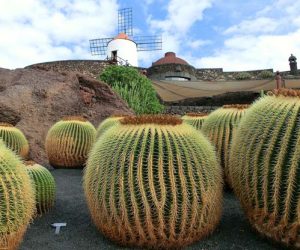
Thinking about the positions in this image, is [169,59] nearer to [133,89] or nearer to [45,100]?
[133,89]

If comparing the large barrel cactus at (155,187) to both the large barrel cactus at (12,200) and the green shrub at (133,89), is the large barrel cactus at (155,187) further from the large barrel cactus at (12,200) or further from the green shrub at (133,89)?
the green shrub at (133,89)

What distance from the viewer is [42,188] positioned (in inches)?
153

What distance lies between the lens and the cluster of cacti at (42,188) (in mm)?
3859

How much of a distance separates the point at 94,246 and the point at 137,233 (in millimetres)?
378

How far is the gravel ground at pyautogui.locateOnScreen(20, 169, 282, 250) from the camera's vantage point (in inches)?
116

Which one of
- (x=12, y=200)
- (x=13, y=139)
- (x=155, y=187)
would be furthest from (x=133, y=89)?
(x=12, y=200)

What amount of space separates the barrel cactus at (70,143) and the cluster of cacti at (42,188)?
Answer: 256 centimetres

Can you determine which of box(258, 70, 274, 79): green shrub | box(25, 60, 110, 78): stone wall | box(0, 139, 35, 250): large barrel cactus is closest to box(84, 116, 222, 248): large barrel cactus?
box(0, 139, 35, 250): large barrel cactus

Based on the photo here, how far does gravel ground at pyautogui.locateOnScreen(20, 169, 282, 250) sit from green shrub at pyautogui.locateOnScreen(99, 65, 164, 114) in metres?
7.90

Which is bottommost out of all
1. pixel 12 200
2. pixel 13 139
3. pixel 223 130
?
pixel 12 200

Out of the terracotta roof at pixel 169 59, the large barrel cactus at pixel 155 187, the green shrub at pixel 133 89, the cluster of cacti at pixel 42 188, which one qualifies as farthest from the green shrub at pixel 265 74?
the large barrel cactus at pixel 155 187

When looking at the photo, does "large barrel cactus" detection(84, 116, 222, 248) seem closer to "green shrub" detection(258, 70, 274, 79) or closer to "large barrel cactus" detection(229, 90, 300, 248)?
"large barrel cactus" detection(229, 90, 300, 248)

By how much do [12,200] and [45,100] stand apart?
605 centimetres

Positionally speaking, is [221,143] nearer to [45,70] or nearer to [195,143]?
[195,143]
